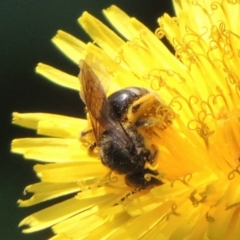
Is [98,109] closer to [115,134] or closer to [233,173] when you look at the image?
[115,134]

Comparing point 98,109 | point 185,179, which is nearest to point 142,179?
point 185,179

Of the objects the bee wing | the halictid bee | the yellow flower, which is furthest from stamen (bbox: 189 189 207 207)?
the bee wing

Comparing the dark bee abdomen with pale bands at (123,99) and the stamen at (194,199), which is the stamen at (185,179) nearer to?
the stamen at (194,199)

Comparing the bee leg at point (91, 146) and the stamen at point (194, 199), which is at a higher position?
the bee leg at point (91, 146)

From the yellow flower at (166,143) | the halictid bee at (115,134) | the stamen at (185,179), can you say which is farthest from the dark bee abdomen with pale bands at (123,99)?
the stamen at (185,179)

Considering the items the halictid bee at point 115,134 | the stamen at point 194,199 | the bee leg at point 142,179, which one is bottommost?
the stamen at point 194,199

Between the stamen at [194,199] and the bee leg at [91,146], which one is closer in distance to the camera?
the stamen at [194,199]

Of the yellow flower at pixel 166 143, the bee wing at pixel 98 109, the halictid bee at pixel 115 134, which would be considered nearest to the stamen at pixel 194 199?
the yellow flower at pixel 166 143

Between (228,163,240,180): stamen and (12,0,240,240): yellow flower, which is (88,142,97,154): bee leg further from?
(228,163,240,180): stamen

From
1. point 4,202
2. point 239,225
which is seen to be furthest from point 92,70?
point 4,202
